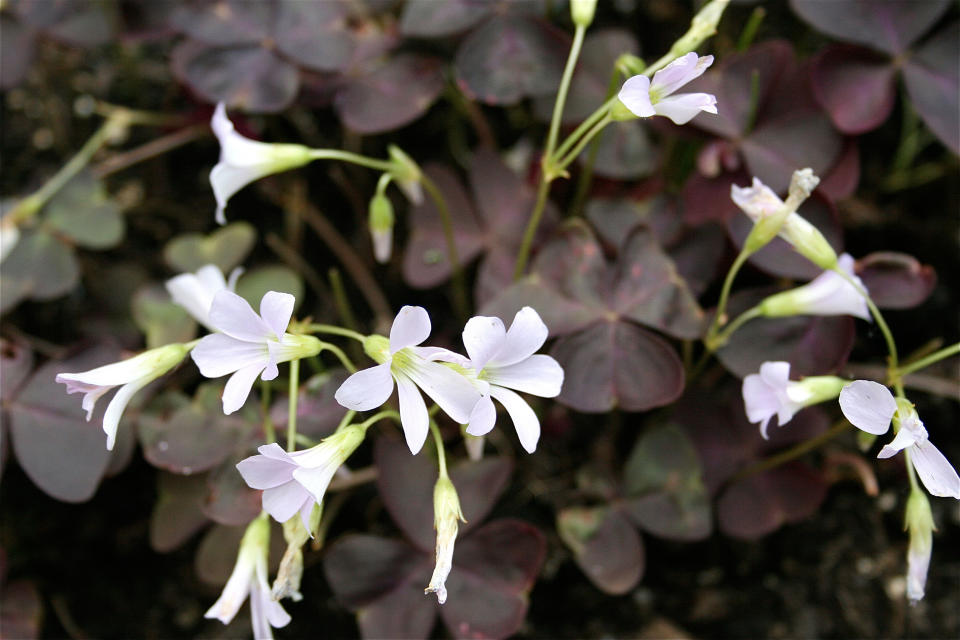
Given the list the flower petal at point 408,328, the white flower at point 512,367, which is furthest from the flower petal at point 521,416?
the flower petal at point 408,328

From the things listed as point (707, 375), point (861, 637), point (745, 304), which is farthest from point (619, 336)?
point (861, 637)

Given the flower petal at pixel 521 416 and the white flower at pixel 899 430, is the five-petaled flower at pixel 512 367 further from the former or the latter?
the white flower at pixel 899 430

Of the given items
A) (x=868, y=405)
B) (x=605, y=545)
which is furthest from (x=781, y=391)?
(x=605, y=545)

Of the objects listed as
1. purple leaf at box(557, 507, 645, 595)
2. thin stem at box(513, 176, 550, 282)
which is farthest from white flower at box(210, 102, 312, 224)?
purple leaf at box(557, 507, 645, 595)

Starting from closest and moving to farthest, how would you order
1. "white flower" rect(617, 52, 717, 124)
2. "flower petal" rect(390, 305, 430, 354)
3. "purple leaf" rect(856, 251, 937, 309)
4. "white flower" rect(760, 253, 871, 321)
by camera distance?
"flower petal" rect(390, 305, 430, 354) → "white flower" rect(617, 52, 717, 124) → "white flower" rect(760, 253, 871, 321) → "purple leaf" rect(856, 251, 937, 309)

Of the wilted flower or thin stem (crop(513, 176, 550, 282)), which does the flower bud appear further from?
the wilted flower

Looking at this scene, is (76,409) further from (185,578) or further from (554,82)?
(554,82)
